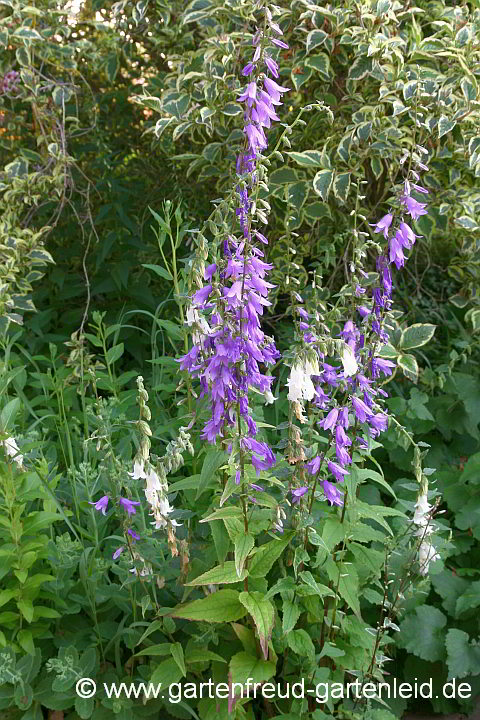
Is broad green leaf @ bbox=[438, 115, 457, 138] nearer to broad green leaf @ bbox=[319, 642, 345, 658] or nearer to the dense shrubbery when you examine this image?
the dense shrubbery

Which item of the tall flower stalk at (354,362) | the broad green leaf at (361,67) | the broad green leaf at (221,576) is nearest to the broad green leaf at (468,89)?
the broad green leaf at (361,67)

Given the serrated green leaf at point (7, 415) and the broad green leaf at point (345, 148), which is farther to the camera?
the broad green leaf at point (345, 148)

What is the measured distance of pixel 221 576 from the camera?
1732 millimetres

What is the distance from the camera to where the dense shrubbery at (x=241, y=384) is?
1.75m

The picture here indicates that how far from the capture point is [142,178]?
157 inches

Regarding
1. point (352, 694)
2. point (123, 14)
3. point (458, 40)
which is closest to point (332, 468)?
point (352, 694)

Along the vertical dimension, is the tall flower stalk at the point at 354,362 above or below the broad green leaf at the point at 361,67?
below

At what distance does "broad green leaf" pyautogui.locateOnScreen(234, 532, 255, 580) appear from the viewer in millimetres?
1658

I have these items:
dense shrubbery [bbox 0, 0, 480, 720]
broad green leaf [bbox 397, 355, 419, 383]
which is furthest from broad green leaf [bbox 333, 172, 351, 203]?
broad green leaf [bbox 397, 355, 419, 383]

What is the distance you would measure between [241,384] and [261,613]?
521 mm

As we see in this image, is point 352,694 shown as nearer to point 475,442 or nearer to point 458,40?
point 475,442

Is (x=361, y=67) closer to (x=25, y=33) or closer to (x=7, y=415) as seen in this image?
(x=25, y=33)

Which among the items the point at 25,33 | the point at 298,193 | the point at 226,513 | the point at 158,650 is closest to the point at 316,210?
the point at 298,193

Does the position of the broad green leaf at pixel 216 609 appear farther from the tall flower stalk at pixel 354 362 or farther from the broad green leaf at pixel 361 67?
the broad green leaf at pixel 361 67
